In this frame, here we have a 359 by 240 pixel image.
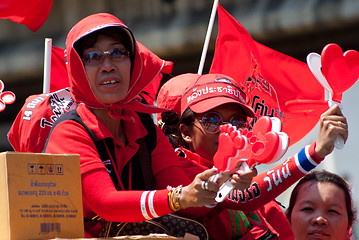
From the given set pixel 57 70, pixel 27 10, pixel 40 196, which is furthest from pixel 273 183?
pixel 27 10

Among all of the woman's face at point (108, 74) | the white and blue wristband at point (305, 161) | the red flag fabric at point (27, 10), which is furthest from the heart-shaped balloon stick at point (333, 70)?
the red flag fabric at point (27, 10)

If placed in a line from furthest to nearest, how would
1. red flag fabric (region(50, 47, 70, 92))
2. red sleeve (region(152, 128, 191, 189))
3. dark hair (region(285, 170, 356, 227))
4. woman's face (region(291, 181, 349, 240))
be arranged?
red flag fabric (region(50, 47, 70, 92)), dark hair (region(285, 170, 356, 227)), woman's face (region(291, 181, 349, 240)), red sleeve (region(152, 128, 191, 189))

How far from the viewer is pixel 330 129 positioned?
2996mm

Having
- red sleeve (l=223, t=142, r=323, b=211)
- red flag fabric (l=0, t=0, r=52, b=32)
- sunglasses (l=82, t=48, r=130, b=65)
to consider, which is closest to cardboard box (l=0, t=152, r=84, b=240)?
sunglasses (l=82, t=48, r=130, b=65)

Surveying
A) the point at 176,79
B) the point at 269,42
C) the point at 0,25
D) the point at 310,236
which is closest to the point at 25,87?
the point at 0,25

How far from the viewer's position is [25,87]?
916 centimetres

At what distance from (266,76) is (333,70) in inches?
59.0

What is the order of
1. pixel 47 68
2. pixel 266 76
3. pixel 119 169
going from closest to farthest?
1. pixel 119 169
2. pixel 47 68
3. pixel 266 76

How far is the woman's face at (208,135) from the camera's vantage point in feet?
10.7

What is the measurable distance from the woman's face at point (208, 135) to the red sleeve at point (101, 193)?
28.6 inches

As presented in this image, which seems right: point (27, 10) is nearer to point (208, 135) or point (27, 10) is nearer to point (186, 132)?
point (186, 132)

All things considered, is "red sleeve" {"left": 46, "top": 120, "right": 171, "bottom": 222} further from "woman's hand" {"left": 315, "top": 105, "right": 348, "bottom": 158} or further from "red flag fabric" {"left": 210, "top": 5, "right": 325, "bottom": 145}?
"red flag fabric" {"left": 210, "top": 5, "right": 325, "bottom": 145}

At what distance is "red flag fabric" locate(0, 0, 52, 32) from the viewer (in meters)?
4.05

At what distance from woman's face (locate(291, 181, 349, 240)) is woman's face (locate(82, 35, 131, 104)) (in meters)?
1.22
